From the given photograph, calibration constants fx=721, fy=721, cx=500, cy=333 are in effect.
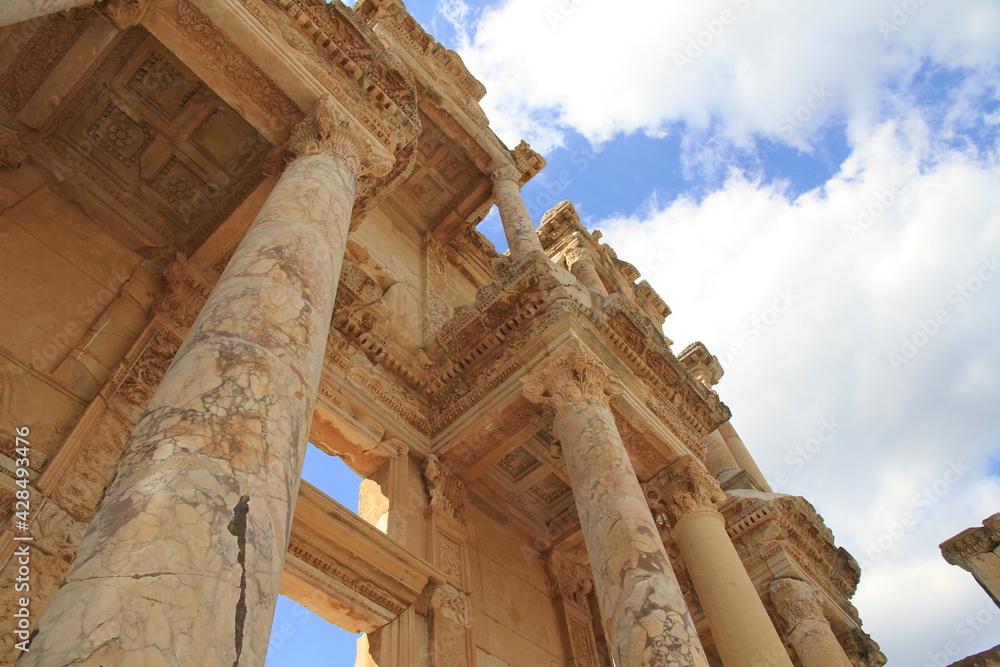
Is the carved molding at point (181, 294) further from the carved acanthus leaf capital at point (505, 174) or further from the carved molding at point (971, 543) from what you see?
the carved molding at point (971, 543)

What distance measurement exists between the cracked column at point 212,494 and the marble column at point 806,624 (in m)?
10.9

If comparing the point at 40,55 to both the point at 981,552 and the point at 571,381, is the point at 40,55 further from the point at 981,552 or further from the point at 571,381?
the point at 981,552

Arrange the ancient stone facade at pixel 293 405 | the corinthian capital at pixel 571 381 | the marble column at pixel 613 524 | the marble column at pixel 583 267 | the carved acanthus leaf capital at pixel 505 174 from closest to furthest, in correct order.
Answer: the ancient stone facade at pixel 293 405
the marble column at pixel 613 524
the corinthian capital at pixel 571 381
the carved acanthus leaf capital at pixel 505 174
the marble column at pixel 583 267

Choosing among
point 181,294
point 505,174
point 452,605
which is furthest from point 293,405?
point 505,174

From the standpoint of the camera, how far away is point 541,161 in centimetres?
1764

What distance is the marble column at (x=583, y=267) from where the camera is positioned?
17655 millimetres

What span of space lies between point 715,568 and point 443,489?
386 centimetres

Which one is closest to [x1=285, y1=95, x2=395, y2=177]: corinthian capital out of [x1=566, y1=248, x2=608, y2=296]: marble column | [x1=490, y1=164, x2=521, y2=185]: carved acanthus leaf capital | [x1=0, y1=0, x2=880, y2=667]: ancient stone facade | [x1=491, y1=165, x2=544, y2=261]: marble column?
[x1=0, y1=0, x2=880, y2=667]: ancient stone facade

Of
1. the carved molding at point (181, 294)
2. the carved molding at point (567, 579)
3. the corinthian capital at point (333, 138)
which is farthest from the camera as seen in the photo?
the carved molding at point (567, 579)

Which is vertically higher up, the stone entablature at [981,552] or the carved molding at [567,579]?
the stone entablature at [981,552]

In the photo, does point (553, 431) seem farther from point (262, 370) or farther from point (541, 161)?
point (541, 161)

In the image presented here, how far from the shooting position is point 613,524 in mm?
7590

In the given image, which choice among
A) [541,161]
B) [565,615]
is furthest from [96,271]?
[541,161]

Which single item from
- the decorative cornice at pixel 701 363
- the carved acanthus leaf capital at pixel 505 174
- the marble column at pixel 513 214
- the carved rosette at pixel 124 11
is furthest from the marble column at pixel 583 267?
the carved rosette at pixel 124 11
